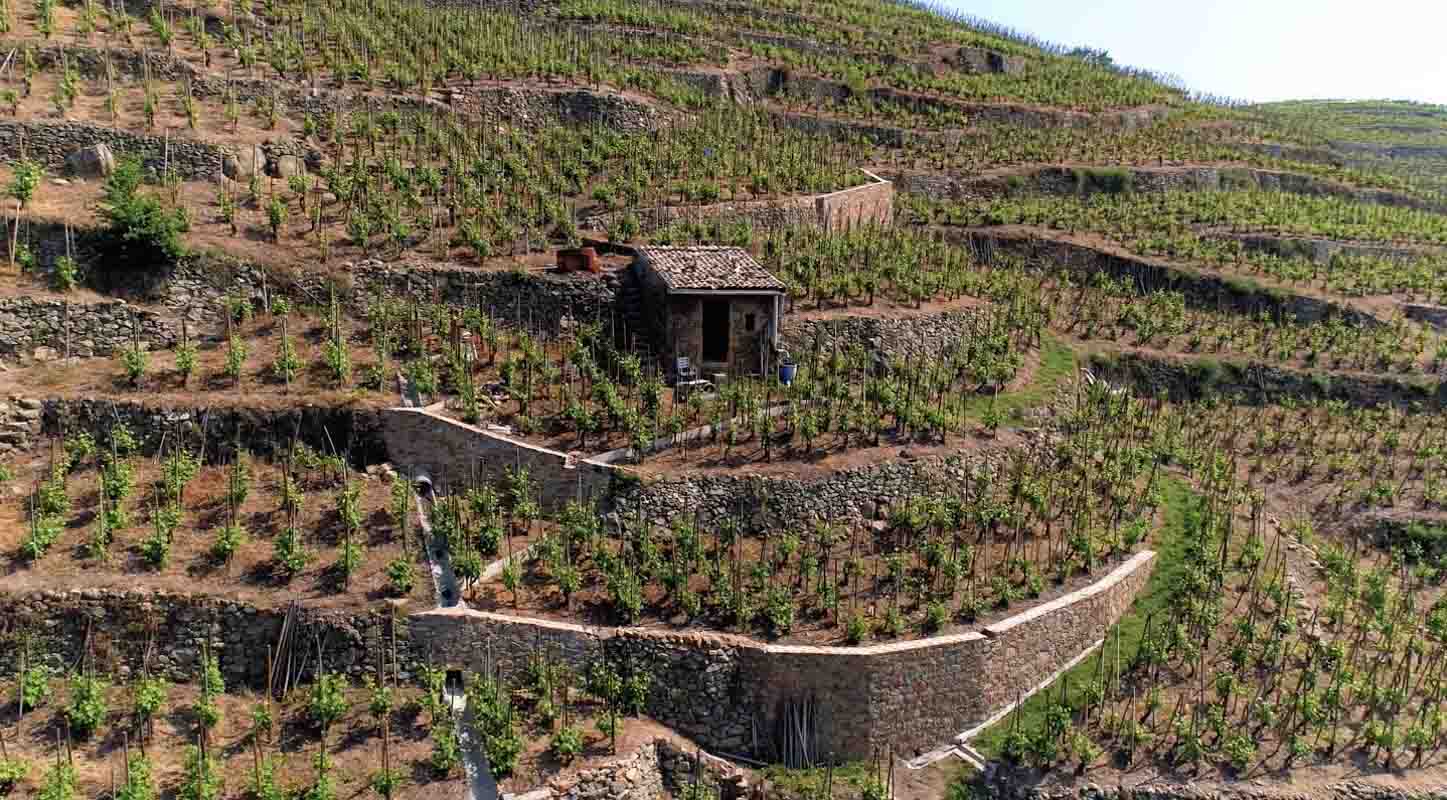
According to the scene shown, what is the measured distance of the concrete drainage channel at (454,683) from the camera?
1647 centimetres

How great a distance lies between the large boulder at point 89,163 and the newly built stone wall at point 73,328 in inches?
220

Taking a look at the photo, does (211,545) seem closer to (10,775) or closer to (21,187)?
(10,775)

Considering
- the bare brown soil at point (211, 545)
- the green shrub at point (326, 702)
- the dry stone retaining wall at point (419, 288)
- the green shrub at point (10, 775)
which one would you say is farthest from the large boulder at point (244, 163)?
the green shrub at point (10, 775)

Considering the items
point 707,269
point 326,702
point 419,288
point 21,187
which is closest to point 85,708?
point 326,702

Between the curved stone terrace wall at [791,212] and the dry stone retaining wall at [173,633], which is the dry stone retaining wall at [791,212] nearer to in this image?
the curved stone terrace wall at [791,212]

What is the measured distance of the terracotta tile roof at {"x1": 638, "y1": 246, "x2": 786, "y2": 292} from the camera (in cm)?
2527

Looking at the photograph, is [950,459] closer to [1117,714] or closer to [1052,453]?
[1052,453]

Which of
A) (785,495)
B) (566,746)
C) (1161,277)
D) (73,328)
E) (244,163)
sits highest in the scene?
(244,163)

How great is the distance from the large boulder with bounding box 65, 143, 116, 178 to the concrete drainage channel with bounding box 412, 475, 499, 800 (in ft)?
43.6

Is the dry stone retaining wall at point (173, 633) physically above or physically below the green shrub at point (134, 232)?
below

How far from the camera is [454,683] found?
18.3 m

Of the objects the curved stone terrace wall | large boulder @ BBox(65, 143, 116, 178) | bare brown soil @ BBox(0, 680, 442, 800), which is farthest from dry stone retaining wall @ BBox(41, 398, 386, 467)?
the curved stone terrace wall

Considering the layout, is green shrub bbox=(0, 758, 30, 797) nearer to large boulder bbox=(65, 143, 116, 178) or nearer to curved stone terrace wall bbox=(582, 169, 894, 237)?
large boulder bbox=(65, 143, 116, 178)

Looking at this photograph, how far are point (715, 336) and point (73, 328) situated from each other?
14733mm
